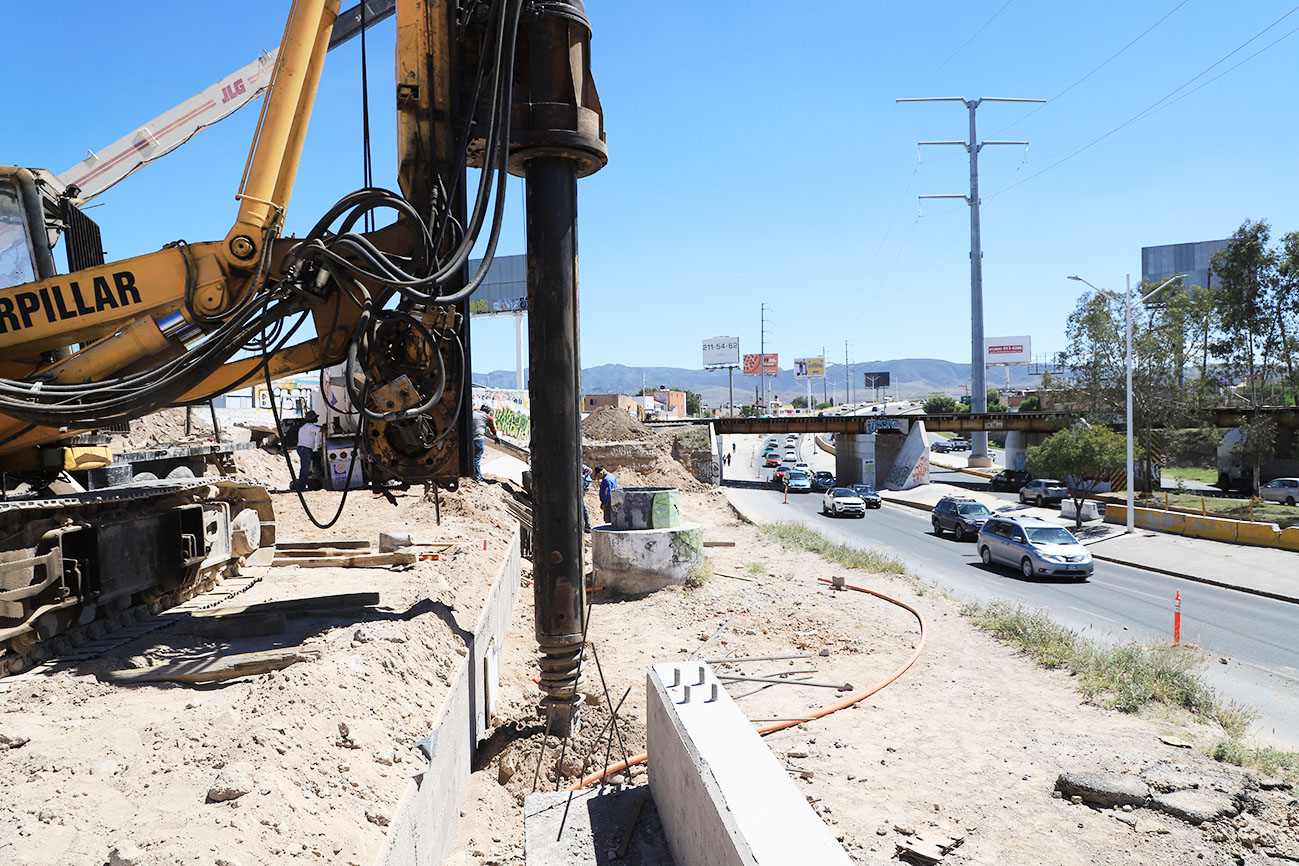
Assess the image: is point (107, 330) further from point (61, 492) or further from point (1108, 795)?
point (1108, 795)

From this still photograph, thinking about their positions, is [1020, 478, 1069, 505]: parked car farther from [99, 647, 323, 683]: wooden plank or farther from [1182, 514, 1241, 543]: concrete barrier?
[99, 647, 323, 683]: wooden plank

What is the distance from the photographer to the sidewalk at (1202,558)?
19672 millimetres

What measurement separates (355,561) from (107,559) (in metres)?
4.90

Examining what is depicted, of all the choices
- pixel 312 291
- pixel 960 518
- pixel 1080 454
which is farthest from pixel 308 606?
pixel 1080 454

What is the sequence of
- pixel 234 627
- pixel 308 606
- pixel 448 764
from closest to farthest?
1. pixel 448 764
2. pixel 234 627
3. pixel 308 606

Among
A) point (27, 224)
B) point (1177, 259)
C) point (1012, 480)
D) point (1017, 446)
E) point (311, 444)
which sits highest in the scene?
point (1177, 259)

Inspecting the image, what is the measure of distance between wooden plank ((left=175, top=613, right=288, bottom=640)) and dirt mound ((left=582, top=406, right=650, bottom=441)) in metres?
41.8

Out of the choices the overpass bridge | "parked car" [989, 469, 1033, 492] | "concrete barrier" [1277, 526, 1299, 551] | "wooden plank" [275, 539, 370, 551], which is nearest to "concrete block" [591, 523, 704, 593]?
"wooden plank" [275, 539, 370, 551]

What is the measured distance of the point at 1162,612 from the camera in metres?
16.6

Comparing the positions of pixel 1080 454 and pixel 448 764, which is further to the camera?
pixel 1080 454

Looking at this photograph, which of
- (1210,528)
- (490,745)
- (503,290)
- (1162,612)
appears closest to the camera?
(490,745)

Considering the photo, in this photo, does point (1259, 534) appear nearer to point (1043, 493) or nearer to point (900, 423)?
point (1043, 493)

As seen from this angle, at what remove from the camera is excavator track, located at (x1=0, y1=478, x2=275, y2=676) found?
6.38m

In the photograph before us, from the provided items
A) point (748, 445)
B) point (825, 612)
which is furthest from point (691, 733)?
point (748, 445)
